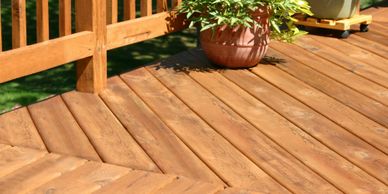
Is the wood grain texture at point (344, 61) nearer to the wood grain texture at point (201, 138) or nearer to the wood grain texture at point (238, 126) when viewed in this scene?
the wood grain texture at point (238, 126)

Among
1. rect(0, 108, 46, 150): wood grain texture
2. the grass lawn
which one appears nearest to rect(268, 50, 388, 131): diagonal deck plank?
rect(0, 108, 46, 150): wood grain texture

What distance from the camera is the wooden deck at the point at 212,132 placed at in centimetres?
345

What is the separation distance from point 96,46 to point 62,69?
304 cm

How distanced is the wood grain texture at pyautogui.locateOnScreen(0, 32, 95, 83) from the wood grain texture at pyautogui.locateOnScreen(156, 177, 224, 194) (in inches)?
49.6

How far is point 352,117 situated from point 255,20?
104cm

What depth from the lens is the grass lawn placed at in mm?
6719

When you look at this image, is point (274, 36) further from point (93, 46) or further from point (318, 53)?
point (93, 46)

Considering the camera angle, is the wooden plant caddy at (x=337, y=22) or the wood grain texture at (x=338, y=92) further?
the wooden plant caddy at (x=337, y=22)

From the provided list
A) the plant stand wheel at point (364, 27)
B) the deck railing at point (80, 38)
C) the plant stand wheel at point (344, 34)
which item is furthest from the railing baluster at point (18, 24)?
the plant stand wheel at point (364, 27)

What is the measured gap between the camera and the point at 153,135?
3996 millimetres

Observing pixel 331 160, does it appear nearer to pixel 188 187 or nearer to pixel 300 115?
pixel 300 115

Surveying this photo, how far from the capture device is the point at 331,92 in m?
4.81

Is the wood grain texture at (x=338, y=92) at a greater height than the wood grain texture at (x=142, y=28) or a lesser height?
lesser

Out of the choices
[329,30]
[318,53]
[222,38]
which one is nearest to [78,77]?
[222,38]
